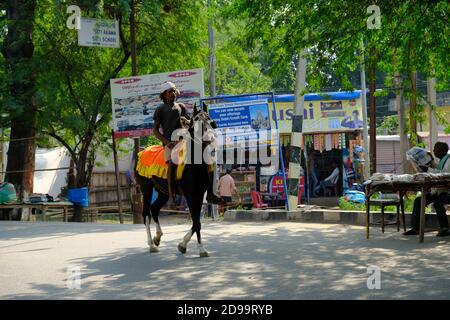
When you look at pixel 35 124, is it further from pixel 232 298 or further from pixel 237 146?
pixel 232 298

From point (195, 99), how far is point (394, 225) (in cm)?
678

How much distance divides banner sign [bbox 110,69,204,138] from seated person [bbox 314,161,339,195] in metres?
11.6

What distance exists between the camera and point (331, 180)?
28.5 metres

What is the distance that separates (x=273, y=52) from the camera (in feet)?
45.7

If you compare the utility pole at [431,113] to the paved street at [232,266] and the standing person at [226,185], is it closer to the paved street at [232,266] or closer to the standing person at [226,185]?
the standing person at [226,185]

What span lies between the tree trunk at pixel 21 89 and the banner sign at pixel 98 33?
3374 mm

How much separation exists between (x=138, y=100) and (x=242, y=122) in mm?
3784

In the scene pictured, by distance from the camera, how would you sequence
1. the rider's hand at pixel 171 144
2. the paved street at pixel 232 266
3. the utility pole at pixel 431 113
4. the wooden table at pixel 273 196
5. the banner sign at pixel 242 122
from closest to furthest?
the paved street at pixel 232 266 → the rider's hand at pixel 171 144 → the banner sign at pixel 242 122 → the utility pole at pixel 431 113 → the wooden table at pixel 273 196

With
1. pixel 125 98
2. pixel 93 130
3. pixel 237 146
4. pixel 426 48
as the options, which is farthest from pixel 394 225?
pixel 93 130

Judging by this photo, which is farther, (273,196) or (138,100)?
(273,196)

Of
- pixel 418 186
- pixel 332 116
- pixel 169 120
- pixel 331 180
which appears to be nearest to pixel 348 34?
pixel 418 186

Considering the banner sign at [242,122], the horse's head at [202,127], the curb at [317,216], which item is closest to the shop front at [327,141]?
the curb at [317,216]

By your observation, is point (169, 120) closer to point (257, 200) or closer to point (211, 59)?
point (257, 200)

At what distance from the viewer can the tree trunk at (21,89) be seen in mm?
21750
